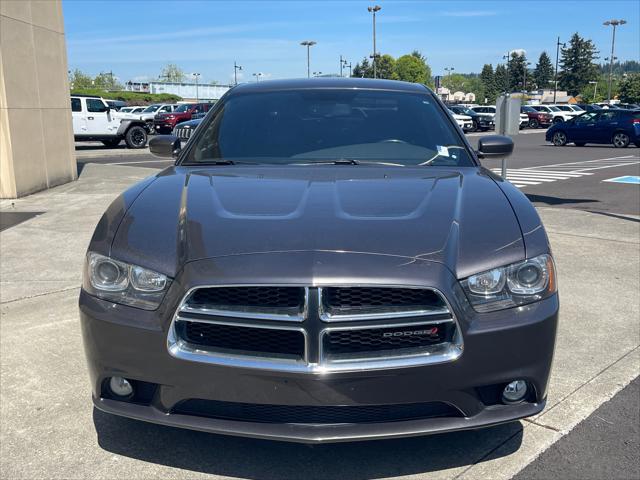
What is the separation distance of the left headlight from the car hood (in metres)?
0.04

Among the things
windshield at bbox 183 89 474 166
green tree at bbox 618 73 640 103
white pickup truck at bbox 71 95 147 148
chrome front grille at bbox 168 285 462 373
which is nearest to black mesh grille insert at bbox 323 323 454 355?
chrome front grille at bbox 168 285 462 373

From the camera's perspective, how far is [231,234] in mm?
2695

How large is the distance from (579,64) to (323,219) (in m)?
130

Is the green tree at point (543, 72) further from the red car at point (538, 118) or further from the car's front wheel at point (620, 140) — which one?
the car's front wheel at point (620, 140)

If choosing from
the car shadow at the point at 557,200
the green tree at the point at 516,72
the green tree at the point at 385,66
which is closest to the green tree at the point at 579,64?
the green tree at the point at 516,72

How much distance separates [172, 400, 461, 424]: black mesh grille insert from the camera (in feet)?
8.32

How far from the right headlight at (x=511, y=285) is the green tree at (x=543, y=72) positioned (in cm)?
15820

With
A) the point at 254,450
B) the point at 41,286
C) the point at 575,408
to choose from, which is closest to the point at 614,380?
the point at 575,408

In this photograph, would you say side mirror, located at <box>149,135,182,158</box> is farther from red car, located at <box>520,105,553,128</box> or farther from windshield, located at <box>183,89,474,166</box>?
→ red car, located at <box>520,105,553,128</box>

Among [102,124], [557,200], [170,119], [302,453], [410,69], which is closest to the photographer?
[302,453]

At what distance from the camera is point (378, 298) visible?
2480 mm

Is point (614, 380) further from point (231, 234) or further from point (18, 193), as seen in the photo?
point (18, 193)

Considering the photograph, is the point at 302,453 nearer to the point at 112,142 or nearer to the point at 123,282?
the point at 123,282

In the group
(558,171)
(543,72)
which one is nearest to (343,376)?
(558,171)
